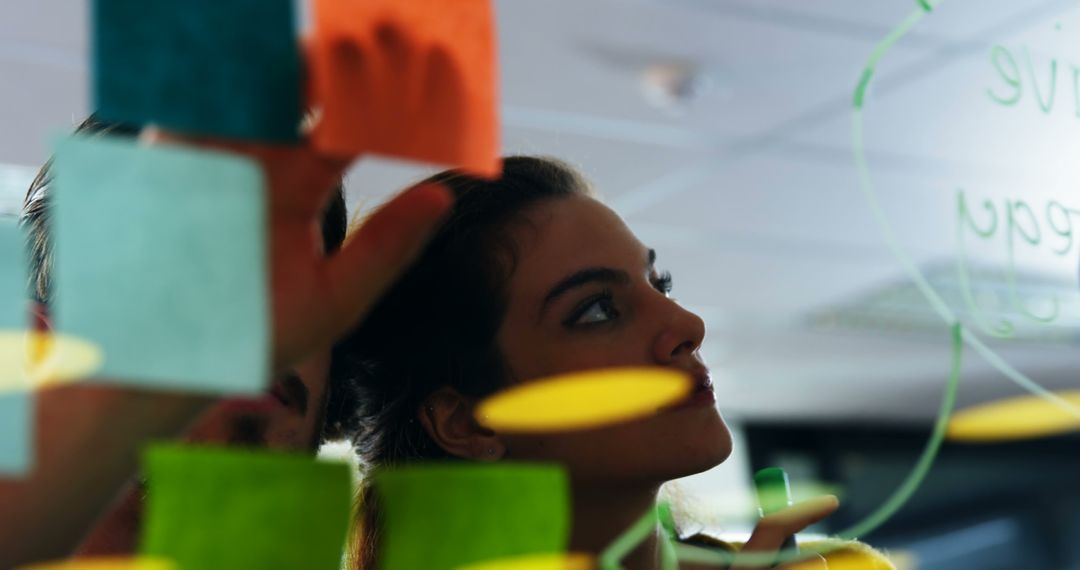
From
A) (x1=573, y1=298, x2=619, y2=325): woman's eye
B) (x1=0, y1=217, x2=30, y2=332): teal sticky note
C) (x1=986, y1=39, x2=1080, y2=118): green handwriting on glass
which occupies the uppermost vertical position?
(x1=986, y1=39, x2=1080, y2=118): green handwriting on glass

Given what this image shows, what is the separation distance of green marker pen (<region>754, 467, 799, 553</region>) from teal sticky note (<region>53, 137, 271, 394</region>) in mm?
314

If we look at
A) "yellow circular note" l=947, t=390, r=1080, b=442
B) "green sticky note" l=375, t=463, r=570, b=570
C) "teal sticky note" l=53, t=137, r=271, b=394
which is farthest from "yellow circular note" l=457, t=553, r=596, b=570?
"yellow circular note" l=947, t=390, r=1080, b=442

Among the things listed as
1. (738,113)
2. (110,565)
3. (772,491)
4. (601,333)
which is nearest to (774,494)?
(772,491)

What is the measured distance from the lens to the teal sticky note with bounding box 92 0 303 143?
1.15 feet

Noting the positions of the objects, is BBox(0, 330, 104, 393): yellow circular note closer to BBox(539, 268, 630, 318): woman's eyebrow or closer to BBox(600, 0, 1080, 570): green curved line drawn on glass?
BBox(600, 0, 1080, 570): green curved line drawn on glass

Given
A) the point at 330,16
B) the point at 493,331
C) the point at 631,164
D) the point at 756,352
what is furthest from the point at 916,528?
the point at 330,16

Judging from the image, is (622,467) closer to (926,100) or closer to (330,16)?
(330,16)

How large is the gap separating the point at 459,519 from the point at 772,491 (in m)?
0.24

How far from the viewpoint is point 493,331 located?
0.67 meters

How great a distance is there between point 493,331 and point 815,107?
4.32 ft

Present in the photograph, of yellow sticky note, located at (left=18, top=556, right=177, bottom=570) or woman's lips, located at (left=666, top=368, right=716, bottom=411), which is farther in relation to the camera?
woman's lips, located at (left=666, top=368, right=716, bottom=411)

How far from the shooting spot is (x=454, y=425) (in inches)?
26.6

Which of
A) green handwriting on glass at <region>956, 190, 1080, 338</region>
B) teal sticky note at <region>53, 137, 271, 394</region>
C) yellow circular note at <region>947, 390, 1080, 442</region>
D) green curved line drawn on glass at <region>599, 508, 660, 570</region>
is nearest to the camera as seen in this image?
teal sticky note at <region>53, 137, 271, 394</region>

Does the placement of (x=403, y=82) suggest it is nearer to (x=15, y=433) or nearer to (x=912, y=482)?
(x=15, y=433)
